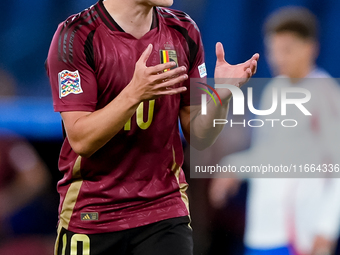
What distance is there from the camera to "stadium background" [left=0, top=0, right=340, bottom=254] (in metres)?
2.46

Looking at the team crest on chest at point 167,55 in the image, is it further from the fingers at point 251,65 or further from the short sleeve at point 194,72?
the fingers at point 251,65

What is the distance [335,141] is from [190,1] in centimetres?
111

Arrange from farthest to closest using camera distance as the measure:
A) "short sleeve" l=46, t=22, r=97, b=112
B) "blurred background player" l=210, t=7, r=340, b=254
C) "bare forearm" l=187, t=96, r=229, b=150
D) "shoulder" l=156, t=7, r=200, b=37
→ "blurred background player" l=210, t=7, r=340, b=254 < "shoulder" l=156, t=7, r=200, b=37 < "bare forearm" l=187, t=96, r=229, b=150 < "short sleeve" l=46, t=22, r=97, b=112

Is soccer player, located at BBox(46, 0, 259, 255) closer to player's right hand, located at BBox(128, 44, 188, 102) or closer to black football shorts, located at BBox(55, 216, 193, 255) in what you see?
black football shorts, located at BBox(55, 216, 193, 255)

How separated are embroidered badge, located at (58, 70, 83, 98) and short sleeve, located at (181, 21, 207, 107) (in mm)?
420

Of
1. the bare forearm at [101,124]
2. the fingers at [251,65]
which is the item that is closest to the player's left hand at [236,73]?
the fingers at [251,65]

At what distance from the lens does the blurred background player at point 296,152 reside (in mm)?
2449

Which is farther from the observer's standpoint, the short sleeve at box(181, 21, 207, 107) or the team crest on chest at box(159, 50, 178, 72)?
the short sleeve at box(181, 21, 207, 107)

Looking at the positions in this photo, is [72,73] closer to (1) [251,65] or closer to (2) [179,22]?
(2) [179,22]

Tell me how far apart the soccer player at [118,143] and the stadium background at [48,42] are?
92cm

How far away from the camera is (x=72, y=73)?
147cm

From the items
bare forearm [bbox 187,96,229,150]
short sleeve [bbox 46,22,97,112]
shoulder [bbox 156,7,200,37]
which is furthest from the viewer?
shoulder [bbox 156,7,200,37]

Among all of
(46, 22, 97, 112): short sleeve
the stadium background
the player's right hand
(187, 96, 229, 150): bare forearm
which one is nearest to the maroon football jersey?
(46, 22, 97, 112): short sleeve

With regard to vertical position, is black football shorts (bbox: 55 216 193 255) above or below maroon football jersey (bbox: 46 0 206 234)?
below
